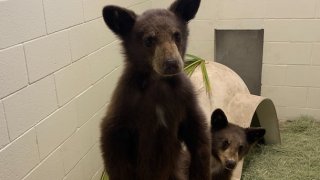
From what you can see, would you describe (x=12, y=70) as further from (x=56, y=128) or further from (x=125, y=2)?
(x=125, y=2)

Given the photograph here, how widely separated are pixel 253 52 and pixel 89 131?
7.07 ft

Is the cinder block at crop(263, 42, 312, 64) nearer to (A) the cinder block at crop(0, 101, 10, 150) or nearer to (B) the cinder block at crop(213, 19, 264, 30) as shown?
(B) the cinder block at crop(213, 19, 264, 30)

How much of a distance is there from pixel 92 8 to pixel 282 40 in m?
2.17

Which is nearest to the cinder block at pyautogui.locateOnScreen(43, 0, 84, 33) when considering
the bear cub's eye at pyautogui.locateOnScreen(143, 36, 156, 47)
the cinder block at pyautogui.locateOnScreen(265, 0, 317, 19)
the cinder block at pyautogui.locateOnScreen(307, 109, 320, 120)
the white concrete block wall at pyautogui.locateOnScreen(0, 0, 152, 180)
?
the white concrete block wall at pyautogui.locateOnScreen(0, 0, 152, 180)

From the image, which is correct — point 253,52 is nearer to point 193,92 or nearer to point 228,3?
point 228,3

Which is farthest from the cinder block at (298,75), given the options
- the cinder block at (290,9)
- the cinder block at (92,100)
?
the cinder block at (92,100)

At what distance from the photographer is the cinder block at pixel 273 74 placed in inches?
162

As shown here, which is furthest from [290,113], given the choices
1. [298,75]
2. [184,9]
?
[184,9]

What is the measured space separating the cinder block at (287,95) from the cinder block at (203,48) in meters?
0.71

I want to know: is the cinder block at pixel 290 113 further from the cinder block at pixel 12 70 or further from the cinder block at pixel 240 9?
the cinder block at pixel 12 70

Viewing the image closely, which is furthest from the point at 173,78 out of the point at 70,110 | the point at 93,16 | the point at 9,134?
the point at 93,16

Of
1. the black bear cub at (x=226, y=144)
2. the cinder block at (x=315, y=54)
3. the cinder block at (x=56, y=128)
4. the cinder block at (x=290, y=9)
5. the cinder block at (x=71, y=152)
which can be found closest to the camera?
the cinder block at (x=56, y=128)

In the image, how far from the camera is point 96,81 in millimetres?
2928

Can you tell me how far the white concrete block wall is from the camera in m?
1.90
